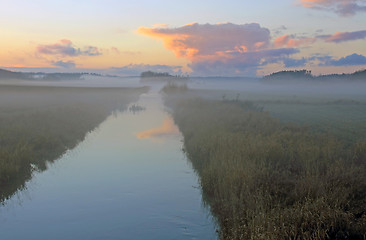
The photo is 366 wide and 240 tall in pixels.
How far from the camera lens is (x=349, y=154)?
1559cm

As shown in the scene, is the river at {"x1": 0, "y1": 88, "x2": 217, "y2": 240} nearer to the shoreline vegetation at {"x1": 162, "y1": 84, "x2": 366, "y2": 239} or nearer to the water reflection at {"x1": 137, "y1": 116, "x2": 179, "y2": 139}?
the shoreline vegetation at {"x1": 162, "y1": 84, "x2": 366, "y2": 239}

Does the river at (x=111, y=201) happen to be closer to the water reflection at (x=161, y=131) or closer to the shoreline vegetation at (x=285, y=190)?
the shoreline vegetation at (x=285, y=190)

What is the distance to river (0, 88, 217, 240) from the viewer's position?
10.6 metres

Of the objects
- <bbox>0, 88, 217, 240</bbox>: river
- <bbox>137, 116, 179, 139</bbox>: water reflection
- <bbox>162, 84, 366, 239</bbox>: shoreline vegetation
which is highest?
<bbox>162, 84, 366, 239</bbox>: shoreline vegetation

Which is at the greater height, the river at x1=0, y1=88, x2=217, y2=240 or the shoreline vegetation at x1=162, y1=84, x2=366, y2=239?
the shoreline vegetation at x1=162, y1=84, x2=366, y2=239

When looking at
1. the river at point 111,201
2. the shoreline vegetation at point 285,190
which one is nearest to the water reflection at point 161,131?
the river at point 111,201

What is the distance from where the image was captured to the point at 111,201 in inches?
518

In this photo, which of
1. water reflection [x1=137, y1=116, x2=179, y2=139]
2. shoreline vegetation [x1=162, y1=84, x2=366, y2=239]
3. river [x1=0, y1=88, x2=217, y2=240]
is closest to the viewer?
shoreline vegetation [x1=162, y1=84, x2=366, y2=239]

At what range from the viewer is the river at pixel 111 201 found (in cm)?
1058

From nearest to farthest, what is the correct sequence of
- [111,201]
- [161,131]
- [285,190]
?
[285,190], [111,201], [161,131]

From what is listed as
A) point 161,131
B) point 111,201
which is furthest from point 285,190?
point 161,131

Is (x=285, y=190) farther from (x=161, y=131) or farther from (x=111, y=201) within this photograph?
(x=161, y=131)

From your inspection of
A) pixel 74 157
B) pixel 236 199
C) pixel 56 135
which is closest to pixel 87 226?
pixel 236 199

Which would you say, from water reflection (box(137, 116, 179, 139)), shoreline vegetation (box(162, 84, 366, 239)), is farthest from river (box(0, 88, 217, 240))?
water reflection (box(137, 116, 179, 139))
